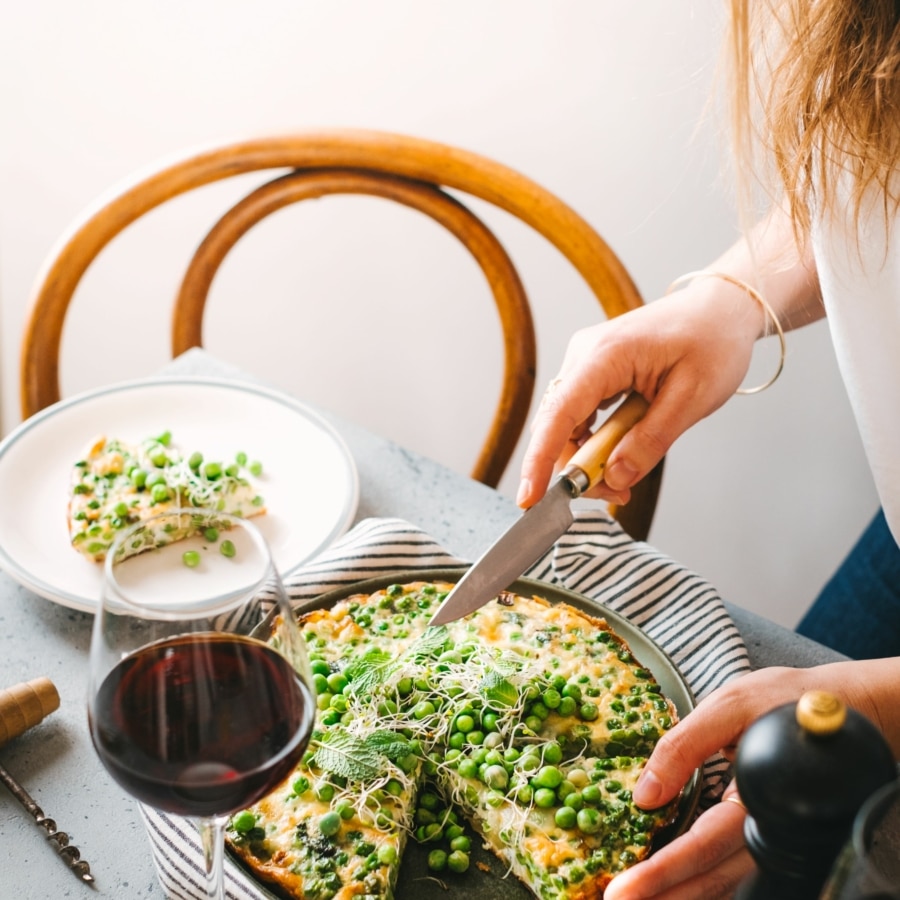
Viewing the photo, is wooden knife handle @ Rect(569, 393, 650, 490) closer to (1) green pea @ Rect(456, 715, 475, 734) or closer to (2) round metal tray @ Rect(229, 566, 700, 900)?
(2) round metal tray @ Rect(229, 566, 700, 900)

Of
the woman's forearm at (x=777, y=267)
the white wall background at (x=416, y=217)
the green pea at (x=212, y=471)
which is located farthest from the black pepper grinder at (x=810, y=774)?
the white wall background at (x=416, y=217)

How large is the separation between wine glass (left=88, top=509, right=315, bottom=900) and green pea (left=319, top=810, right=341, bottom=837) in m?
0.16

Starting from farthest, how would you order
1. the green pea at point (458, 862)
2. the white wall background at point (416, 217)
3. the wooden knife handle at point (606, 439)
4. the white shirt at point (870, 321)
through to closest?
the white wall background at point (416, 217) < the white shirt at point (870, 321) < the wooden knife handle at point (606, 439) < the green pea at point (458, 862)

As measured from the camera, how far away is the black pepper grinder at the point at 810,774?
17.8 inches

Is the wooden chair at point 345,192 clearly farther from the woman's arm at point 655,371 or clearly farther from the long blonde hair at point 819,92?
the long blonde hair at point 819,92

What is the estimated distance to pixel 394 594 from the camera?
1.05m

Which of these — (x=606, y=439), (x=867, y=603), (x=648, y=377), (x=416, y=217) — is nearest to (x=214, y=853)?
(x=606, y=439)

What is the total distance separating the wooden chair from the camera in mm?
1571

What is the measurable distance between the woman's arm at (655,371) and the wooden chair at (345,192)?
34cm

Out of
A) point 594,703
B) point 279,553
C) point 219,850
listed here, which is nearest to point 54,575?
point 279,553

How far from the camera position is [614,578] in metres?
1.15

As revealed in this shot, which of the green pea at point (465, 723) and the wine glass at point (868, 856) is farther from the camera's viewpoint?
the green pea at point (465, 723)

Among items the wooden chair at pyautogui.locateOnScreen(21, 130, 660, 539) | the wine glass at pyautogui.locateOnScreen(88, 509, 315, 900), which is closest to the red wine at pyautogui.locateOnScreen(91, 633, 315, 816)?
the wine glass at pyautogui.locateOnScreen(88, 509, 315, 900)

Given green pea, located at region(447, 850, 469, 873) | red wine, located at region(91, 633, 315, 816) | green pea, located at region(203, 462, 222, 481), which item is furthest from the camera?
green pea, located at region(203, 462, 222, 481)
